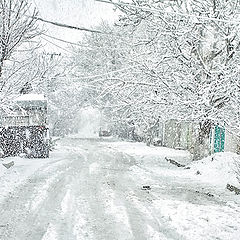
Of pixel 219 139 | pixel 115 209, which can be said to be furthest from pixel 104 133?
pixel 115 209

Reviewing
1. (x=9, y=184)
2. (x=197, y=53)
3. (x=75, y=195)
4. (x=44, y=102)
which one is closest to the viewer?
(x=75, y=195)

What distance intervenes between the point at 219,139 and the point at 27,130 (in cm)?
1078

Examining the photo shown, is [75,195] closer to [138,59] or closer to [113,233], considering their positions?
[113,233]

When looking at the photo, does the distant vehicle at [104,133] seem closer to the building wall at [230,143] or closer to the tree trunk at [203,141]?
the building wall at [230,143]

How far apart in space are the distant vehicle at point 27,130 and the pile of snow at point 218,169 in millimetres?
8241

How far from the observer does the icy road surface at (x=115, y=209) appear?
21.5 feet

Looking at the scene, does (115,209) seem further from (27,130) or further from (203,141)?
(27,130)

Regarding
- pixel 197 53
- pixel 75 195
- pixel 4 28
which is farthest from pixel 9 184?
pixel 197 53

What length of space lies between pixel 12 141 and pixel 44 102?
9.37ft

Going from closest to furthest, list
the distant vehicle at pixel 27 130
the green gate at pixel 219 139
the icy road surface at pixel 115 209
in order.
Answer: the icy road surface at pixel 115 209 < the distant vehicle at pixel 27 130 < the green gate at pixel 219 139

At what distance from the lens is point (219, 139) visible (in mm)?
21922

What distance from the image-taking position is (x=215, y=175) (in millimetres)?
13922

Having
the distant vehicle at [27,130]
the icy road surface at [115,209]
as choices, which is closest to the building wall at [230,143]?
the icy road surface at [115,209]

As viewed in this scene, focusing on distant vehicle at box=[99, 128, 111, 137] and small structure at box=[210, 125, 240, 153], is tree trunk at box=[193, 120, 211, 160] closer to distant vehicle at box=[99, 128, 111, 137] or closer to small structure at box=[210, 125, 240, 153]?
small structure at box=[210, 125, 240, 153]
